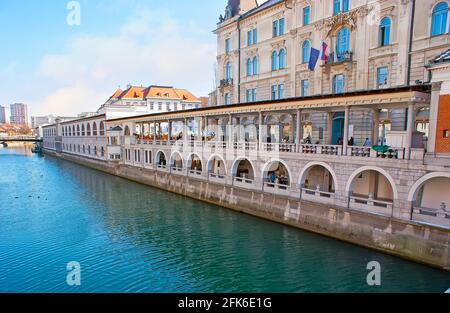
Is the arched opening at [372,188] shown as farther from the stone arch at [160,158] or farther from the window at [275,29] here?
the stone arch at [160,158]

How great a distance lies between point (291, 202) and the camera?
836 inches

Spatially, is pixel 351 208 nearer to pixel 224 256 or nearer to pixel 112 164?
pixel 224 256

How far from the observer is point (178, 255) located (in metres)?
17.4

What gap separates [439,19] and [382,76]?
5014 mm

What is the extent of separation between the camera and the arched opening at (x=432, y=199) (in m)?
14.7

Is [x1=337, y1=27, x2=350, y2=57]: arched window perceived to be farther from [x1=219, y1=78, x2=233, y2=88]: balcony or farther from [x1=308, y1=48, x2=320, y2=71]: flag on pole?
[x1=219, y1=78, x2=233, y2=88]: balcony

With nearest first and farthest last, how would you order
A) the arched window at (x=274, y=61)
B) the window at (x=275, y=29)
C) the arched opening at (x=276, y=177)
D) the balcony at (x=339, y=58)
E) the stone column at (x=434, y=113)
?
the stone column at (x=434, y=113), the arched opening at (x=276, y=177), the balcony at (x=339, y=58), the window at (x=275, y=29), the arched window at (x=274, y=61)

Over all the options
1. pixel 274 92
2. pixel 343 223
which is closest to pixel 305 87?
pixel 274 92

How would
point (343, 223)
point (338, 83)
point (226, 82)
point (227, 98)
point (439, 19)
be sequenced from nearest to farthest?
point (343, 223), point (439, 19), point (338, 83), point (226, 82), point (227, 98)

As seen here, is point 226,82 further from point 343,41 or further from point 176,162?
point 343,41

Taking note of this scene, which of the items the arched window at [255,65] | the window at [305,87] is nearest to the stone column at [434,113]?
the window at [305,87]

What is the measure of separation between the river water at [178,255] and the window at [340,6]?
1958cm

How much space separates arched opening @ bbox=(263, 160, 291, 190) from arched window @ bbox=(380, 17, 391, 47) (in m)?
12.6
